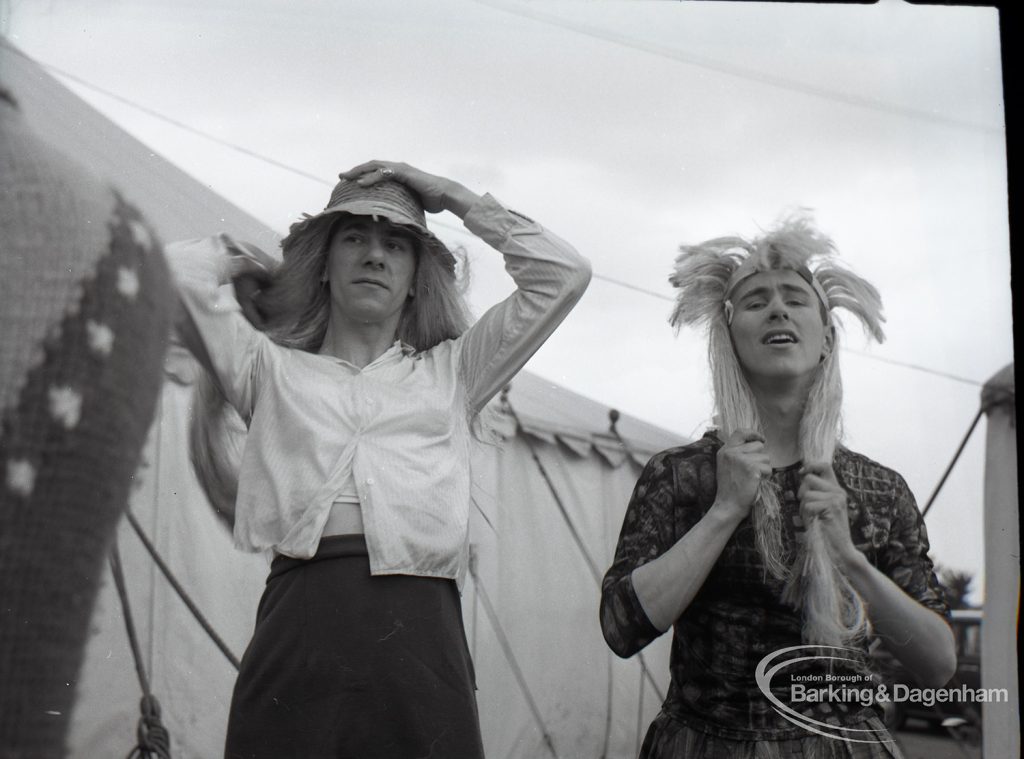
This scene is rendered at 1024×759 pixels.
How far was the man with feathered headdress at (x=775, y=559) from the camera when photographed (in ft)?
5.16

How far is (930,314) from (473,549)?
767mm

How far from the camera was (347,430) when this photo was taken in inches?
60.7

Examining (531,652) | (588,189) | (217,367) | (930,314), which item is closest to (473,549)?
(531,652)

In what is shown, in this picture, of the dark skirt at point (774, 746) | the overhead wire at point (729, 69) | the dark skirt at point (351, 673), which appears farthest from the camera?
the overhead wire at point (729, 69)

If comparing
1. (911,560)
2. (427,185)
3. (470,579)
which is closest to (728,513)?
(911,560)

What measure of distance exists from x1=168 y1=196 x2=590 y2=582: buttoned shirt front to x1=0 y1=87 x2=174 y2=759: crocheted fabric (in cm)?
10

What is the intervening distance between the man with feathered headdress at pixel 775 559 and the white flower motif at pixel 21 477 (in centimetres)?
77

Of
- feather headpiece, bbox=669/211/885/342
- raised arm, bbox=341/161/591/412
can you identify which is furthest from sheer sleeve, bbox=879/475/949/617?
raised arm, bbox=341/161/591/412

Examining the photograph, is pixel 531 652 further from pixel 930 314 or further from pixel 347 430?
pixel 930 314

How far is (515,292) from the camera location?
1649 mm

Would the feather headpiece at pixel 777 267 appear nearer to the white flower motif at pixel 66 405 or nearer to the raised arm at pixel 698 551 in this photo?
the raised arm at pixel 698 551

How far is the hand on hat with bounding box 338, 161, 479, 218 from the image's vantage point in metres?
1.67

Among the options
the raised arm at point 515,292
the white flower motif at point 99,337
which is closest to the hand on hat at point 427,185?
the raised arm at point 515,292

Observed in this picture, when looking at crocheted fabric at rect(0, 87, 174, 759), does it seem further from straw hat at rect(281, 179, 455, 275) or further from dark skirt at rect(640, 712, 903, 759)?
dark skirt at rect(640, 712, 903, 759)
